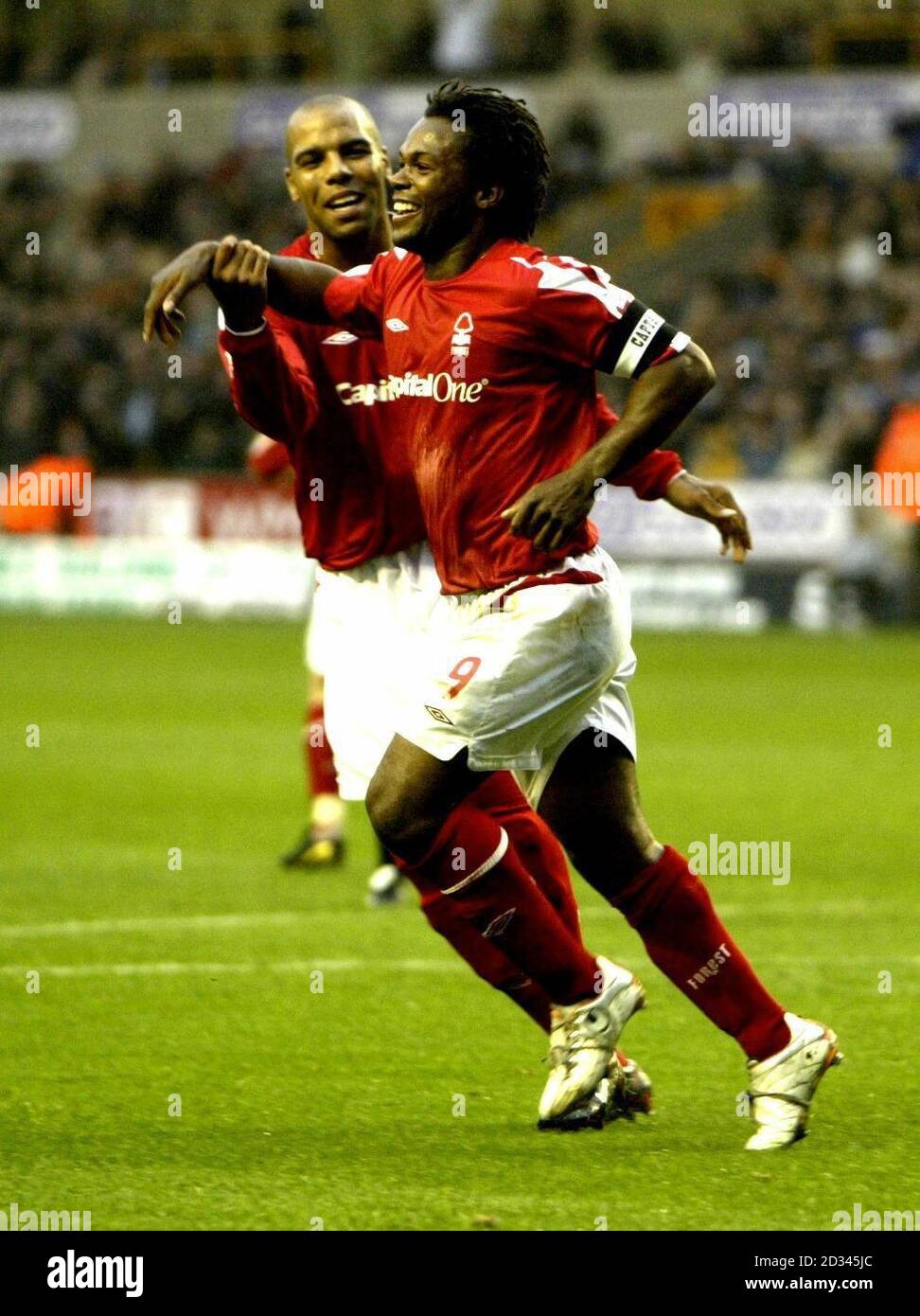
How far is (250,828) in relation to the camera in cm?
1109

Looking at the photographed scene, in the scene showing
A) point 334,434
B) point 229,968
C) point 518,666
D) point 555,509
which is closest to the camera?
point 555,509

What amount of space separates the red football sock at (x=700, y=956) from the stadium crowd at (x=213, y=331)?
18.5m

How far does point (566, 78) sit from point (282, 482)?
22.3 m

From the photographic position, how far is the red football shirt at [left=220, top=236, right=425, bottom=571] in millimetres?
5926

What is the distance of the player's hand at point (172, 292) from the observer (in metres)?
4.93

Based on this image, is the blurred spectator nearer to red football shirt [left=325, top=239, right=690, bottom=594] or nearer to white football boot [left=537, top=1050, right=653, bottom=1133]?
red football shirt [left=325, top=239, right=690, bottom=594]

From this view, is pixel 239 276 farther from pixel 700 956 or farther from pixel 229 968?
pixel 229 968

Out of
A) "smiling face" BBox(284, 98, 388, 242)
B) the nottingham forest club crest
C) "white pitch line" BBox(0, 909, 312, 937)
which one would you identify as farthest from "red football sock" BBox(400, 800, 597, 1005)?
"white pitch line" BBox(0, 909, 312, 937)

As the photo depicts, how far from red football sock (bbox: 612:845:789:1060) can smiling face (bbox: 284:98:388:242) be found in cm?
214

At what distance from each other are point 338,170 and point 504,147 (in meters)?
1.46

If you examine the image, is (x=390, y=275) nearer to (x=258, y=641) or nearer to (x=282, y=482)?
(x=282, y=482)

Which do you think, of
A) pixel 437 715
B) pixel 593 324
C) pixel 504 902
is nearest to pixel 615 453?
pixel 593 324

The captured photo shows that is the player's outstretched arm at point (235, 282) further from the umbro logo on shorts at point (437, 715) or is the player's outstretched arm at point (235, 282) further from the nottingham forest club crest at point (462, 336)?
the umbro logo on shorts at point (437, 715)

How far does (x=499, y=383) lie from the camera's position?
5035 millimetres
